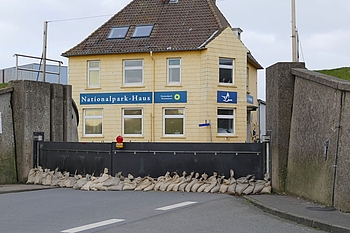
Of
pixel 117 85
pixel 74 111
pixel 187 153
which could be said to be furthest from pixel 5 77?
pixel 187 153

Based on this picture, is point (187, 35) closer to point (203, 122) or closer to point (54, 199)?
point (203, 122)

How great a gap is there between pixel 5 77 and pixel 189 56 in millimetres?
14251

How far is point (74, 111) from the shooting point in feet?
78.7

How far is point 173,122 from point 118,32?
7.53 meters

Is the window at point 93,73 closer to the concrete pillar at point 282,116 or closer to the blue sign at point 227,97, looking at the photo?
the blue sign at point 227,97

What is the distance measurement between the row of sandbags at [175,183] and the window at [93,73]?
1798cm

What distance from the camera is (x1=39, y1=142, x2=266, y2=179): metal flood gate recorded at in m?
15.6

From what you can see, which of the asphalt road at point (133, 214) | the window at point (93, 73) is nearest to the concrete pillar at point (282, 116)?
the asphalt road at point (133, 214)

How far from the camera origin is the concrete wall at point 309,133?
10.9 meters

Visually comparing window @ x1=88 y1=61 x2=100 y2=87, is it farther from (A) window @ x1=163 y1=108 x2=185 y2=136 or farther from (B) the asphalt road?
(B) the asphalt road

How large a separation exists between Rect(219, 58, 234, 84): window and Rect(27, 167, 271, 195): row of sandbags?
680 inches

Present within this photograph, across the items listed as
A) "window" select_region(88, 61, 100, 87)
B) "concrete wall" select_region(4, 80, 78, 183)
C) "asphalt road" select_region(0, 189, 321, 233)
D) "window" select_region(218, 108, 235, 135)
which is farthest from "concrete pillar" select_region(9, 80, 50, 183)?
"window" select_region(88, 61, 100, 87)

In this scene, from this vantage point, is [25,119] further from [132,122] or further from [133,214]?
[132,122]

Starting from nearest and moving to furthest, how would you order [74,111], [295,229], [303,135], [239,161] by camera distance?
[295,229], [303,135], [239,161], [74,111]
